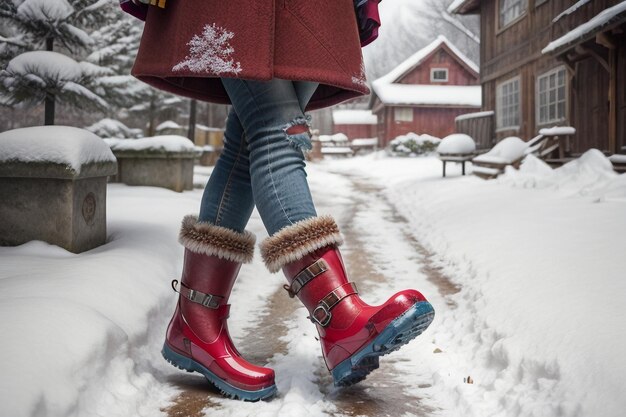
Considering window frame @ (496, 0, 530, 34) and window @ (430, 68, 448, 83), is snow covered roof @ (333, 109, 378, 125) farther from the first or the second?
window frame @ (496, 0, 530, 34)

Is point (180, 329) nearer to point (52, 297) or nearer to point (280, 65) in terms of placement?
point (52, 297)

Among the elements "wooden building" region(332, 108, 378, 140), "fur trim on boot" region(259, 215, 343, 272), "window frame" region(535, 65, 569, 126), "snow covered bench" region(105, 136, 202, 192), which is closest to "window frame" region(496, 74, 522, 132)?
"window frame" region(535, 65, 569, 126)

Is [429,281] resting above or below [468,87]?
below

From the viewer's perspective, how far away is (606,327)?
57.8 inches

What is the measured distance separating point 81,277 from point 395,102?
84.2 feet

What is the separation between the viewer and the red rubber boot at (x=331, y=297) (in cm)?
124

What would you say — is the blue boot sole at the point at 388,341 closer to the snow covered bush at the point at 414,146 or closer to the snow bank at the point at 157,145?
the snow bank at the point at 157,145

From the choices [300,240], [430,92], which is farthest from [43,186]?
[430,92]

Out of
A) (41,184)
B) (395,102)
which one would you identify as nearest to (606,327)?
(41,184)

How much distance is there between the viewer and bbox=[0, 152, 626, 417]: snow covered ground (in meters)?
1.19

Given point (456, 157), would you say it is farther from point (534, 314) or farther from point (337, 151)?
point (337, 151)

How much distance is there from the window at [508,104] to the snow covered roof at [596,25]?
4298mm

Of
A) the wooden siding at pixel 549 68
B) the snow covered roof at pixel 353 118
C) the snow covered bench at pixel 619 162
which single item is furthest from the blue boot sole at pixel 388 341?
the snow covered roof at pixel 353 118

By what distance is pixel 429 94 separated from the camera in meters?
27.2
